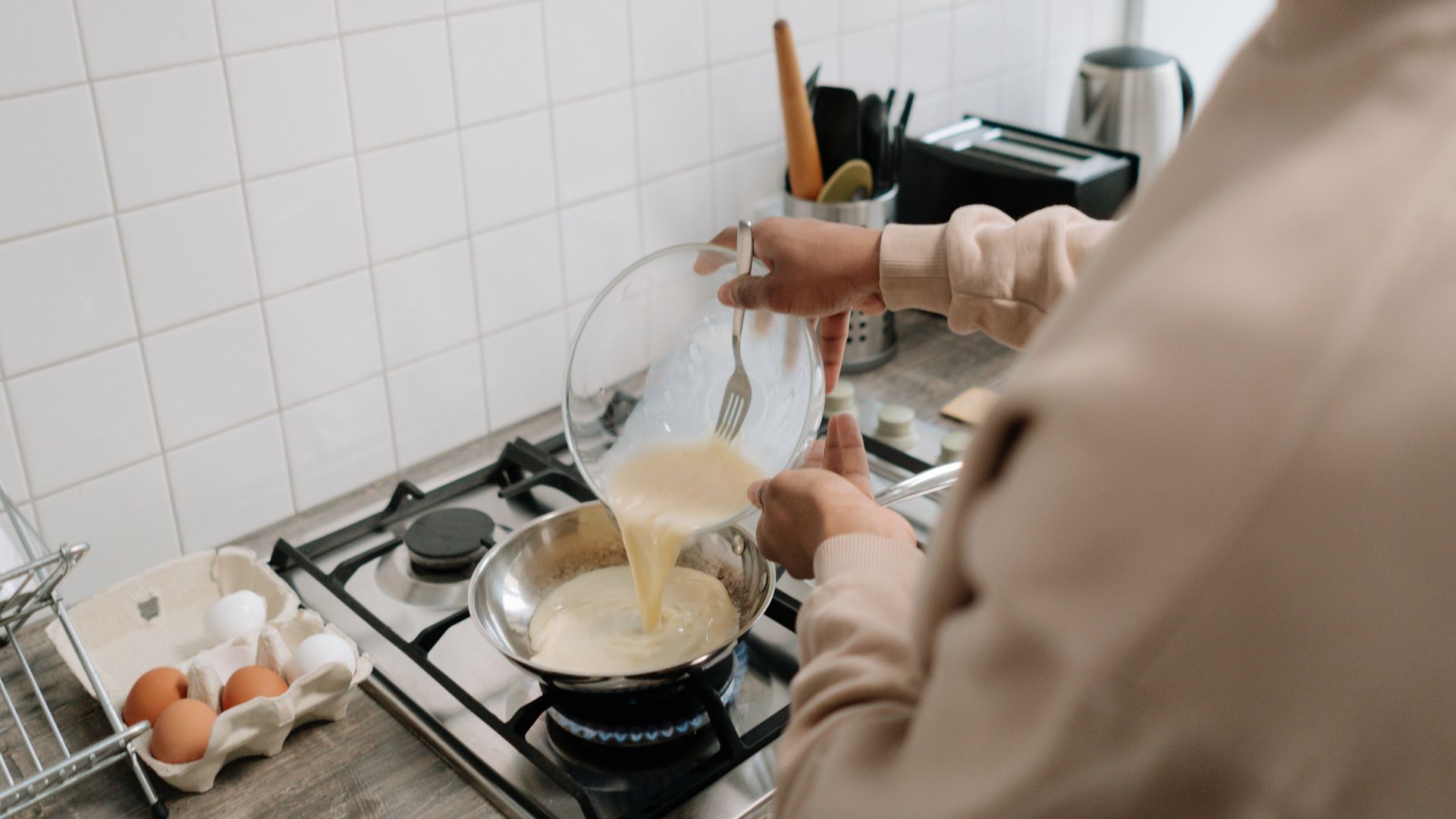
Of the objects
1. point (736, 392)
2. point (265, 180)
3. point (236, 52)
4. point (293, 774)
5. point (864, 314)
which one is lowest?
point (293, 774)

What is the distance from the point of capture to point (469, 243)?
1.31m

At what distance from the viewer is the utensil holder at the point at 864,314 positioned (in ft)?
4.80

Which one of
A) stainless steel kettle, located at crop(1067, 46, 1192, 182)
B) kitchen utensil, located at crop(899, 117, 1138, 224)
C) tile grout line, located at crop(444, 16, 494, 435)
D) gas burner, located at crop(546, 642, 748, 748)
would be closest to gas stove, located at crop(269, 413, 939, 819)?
gas burner, located at crop(546, 642, 748, 748)

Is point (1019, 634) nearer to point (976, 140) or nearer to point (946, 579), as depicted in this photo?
point (946, 579)

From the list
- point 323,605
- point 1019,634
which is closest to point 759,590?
point 323,605

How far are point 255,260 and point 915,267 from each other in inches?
24.2

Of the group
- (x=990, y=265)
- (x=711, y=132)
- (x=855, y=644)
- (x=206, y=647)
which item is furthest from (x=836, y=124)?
(x=855, y=644)

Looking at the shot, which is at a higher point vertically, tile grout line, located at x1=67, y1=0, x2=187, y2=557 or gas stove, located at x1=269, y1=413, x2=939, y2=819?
tile grout line, located at x1=67, y1=0, x2=187, y2=557

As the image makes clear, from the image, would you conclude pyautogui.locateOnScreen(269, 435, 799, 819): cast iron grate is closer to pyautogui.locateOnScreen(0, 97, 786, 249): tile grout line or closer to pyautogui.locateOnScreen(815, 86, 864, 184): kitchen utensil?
pyautogui.locateOnScreen(0, 97, 786, 249): tile grout line

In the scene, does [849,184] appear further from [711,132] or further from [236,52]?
[236,52]

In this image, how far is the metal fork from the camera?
0.94 metres

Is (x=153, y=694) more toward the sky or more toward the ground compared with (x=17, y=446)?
more toward the ground

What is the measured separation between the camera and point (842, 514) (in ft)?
2.39

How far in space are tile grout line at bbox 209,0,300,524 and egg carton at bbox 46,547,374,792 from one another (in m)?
0.14
